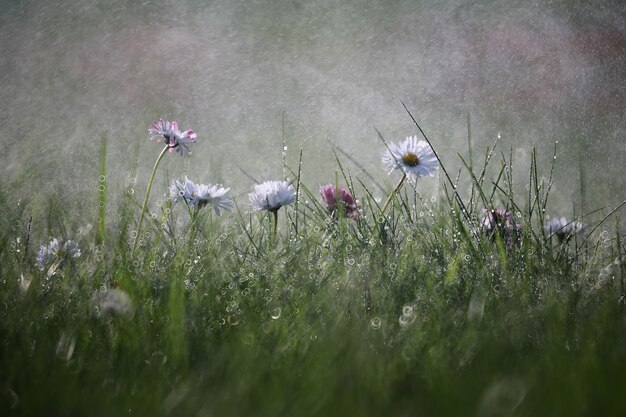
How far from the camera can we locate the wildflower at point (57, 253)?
1569 mm

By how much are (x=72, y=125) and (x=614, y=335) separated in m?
3.09

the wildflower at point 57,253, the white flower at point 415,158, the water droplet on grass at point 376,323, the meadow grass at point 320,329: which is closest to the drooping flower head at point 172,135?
the meadow grass at point 320,329

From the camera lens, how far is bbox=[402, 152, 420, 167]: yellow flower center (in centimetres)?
194

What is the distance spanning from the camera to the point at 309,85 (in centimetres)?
341

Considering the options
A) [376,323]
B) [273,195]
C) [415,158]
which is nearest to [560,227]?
[415,158]

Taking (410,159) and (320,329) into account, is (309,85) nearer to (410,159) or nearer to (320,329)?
(410,159)

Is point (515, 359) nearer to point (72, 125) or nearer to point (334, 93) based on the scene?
point (334, 93)

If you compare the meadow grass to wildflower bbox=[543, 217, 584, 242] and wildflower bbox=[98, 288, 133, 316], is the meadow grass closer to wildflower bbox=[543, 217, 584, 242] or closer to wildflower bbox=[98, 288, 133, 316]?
wildflower bbox=[98, 288, 133, 316]

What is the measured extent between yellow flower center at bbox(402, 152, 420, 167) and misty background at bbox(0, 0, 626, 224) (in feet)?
3.60

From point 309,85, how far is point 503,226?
1.88 metres

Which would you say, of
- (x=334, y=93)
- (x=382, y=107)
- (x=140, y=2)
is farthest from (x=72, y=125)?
(x=382, y=107)

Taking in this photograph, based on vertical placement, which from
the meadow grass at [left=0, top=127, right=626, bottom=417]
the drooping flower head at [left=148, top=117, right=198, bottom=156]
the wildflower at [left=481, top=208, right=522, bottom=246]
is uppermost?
the drooping flower head at [left=148, top=117, right=198, bottom=156]

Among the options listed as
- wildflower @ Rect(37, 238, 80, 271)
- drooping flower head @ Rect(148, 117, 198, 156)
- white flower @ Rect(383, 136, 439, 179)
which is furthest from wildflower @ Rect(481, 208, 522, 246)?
wildflower @ Rect(37, 238, 80, 271)

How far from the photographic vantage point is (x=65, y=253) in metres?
1.60
